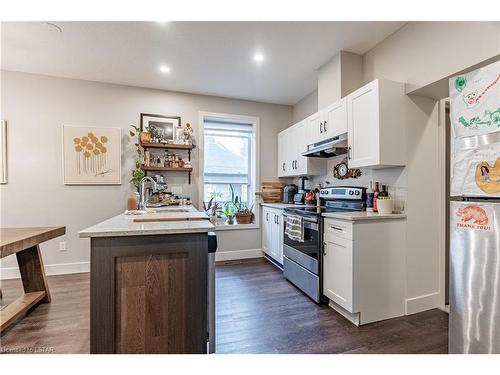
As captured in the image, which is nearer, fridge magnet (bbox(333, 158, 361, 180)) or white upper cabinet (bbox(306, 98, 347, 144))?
white upper cabinet (bbox(306, 98, 347, 144))

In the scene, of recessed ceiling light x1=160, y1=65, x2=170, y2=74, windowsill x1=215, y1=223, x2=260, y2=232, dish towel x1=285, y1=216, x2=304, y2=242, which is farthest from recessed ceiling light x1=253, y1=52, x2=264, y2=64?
windowsill x1=215, y1=223, x2=260, y2=232

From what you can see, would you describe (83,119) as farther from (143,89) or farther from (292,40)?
(292,40)

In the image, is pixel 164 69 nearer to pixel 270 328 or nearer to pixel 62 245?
pixel 62 245

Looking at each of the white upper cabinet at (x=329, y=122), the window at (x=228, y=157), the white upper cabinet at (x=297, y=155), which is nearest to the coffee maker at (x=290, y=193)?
the white upper cabinet at (x=297, y=155)

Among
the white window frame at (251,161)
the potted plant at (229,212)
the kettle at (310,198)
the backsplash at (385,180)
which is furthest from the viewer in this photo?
the potted plant at (229,212)

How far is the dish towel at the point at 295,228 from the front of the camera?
9.09ft

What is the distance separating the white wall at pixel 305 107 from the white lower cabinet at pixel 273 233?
172 cm

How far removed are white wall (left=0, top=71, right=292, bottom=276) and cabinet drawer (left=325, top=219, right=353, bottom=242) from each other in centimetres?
242

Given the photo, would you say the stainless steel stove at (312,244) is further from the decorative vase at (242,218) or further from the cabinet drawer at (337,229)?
the decorative vase at (242,218)

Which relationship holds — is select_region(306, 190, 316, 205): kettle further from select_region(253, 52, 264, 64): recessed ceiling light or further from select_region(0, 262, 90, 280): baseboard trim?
select_region(0, 262, 90, 280): baseboard trim

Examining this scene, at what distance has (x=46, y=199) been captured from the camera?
340cm

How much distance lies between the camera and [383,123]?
2.23m

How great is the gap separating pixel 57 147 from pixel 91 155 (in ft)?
1.46

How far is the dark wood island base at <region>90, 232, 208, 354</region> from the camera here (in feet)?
4.13
